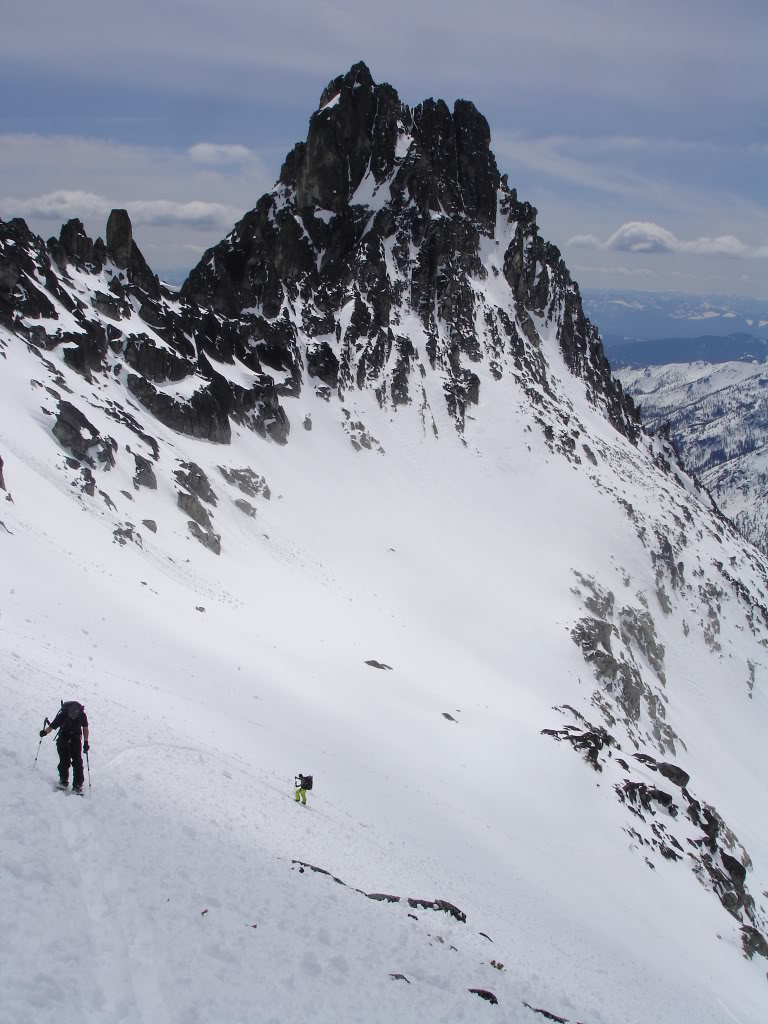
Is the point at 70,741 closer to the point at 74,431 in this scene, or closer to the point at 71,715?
the point at 71,715

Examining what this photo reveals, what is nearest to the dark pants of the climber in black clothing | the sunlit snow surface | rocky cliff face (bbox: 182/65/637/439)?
the climber in black clothing

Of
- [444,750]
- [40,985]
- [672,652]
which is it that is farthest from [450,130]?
[40,985]

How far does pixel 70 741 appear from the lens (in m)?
12.5

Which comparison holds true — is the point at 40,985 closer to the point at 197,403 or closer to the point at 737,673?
the point at 197,403

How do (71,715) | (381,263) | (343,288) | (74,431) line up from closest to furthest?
(71,715), (74,431), (343,288), (381,263)

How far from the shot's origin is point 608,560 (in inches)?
3196

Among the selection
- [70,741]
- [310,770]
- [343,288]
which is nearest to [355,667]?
[310,770]

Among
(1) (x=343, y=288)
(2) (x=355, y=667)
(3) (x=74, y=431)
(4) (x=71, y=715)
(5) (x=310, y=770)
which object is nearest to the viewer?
A: (4) (x=71, y=715)

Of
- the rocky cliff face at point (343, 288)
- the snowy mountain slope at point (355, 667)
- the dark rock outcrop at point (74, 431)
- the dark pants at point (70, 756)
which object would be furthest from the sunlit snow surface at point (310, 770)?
the rocky cliff face at point (343, 288)

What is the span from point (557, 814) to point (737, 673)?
215ft

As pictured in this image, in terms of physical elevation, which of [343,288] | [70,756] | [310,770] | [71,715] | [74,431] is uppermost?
[343,288]

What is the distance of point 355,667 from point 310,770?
16103 mm

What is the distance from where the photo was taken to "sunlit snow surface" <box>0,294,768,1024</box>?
10.3 m

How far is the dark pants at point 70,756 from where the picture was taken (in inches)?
493
